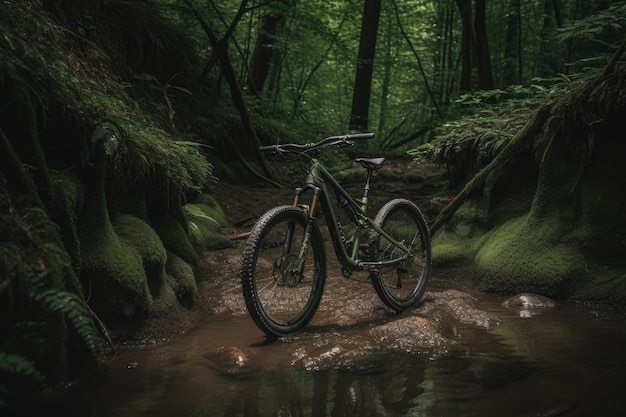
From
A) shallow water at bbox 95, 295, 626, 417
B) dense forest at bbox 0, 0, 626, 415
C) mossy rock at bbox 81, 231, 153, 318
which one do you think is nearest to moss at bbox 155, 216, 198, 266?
dense forest at bbox 0, 0, 626, 415

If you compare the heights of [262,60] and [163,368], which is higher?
[262,60]

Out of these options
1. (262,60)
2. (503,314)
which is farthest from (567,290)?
(262,60)

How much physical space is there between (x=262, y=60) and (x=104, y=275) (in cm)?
1106

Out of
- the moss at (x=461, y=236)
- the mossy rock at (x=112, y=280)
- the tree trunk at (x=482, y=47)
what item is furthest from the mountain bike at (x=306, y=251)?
the tree trunk at (x=482, y=47)

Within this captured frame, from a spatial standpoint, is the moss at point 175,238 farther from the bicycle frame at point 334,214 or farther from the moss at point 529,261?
the moss at point 529,261

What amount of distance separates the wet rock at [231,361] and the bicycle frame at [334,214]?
1173mm

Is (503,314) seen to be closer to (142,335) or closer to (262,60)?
(142,335)

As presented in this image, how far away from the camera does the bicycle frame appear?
12.5ft

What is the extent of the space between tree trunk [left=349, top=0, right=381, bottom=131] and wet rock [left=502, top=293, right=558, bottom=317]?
32.5 feet

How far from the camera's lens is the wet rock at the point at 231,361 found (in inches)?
109

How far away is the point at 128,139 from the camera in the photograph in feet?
12.7

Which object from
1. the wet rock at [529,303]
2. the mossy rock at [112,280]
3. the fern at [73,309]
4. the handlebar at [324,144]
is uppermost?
the handlebar at [324,144]

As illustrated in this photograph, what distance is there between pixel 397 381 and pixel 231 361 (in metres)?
1.03

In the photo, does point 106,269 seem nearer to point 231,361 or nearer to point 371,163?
point 231,361
